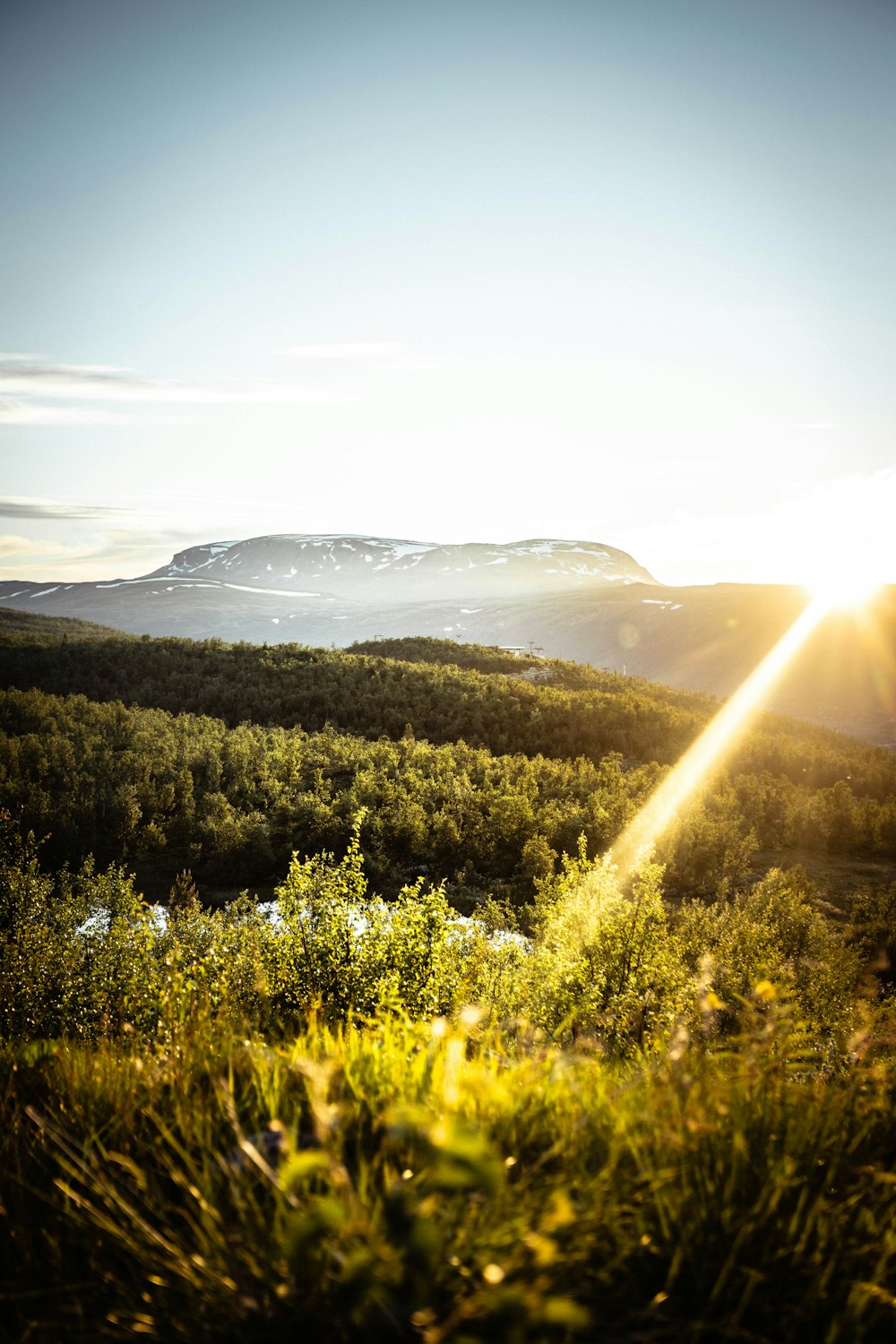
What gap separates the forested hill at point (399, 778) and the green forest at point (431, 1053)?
0.14 m

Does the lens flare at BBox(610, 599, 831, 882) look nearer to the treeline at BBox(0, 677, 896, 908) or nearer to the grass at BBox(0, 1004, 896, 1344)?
the treeline at BBox(0, 677, 896, 908)

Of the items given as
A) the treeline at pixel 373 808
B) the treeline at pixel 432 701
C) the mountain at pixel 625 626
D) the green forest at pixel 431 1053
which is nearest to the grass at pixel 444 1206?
the green forest at pixel 431 1053

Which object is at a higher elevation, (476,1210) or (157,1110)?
(476,1210)

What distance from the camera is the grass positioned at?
1.22 m

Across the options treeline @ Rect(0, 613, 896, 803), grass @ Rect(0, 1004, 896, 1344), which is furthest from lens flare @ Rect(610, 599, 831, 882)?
grass @ Rect(0, 1004, 896, 1344)

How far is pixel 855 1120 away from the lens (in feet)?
7.50

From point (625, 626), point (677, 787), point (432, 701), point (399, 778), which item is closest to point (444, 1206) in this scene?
point (399, 778)

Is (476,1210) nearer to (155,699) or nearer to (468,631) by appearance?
(155,699)

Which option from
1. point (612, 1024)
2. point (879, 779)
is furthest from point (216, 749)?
point (879, 779)

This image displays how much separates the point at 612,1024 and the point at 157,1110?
4.40 metres

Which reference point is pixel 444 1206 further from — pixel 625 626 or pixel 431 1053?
pixel 625 626

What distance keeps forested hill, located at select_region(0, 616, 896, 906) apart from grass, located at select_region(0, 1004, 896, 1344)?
1094cm

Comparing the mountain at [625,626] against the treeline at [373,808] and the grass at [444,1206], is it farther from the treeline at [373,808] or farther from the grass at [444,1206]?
the grass at [444,1206]

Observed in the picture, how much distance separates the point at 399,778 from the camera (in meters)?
17.9
